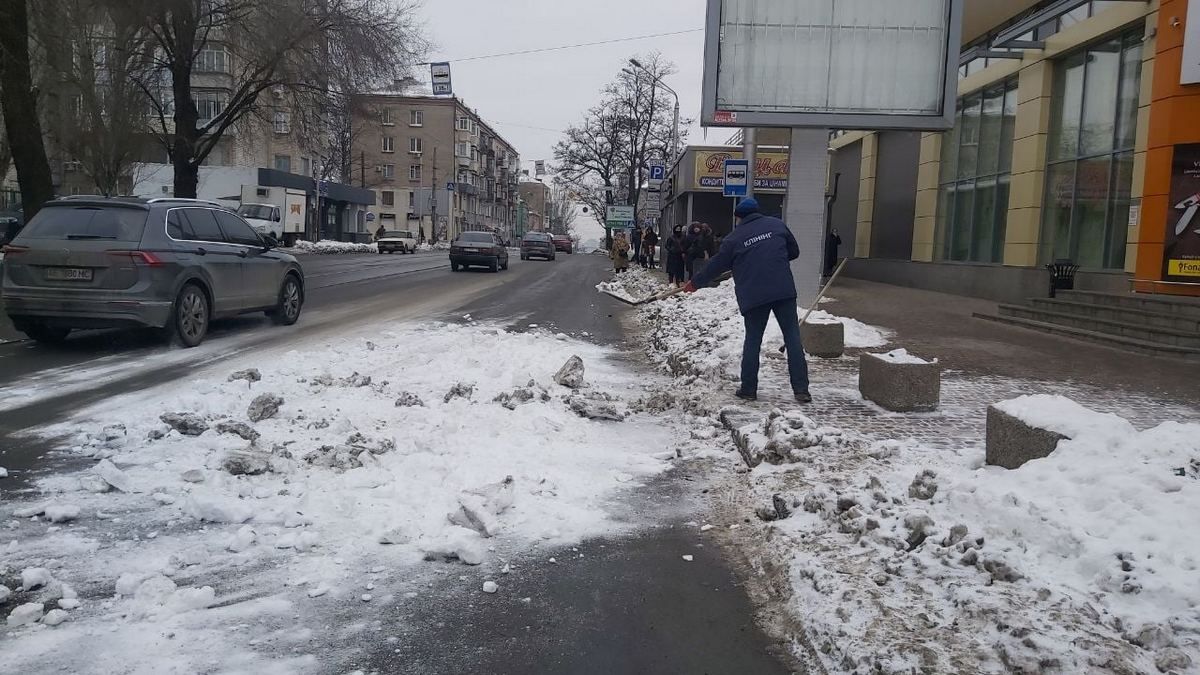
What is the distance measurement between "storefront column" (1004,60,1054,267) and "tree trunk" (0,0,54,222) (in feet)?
60.0

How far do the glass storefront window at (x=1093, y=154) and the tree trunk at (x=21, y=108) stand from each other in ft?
60.5

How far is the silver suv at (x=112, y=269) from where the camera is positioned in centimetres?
899

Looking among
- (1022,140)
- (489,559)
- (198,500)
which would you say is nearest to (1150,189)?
(1022,140)

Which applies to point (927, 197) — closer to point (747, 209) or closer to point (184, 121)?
point (747, 209)

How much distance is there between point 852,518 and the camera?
4191mm

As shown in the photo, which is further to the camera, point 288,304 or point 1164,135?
point 1164,135

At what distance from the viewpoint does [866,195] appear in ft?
88.0

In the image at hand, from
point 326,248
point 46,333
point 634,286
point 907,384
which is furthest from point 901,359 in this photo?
point 326,248

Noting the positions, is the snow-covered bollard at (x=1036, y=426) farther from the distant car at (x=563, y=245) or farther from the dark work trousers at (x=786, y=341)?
the distant car at (x=563, y=245)

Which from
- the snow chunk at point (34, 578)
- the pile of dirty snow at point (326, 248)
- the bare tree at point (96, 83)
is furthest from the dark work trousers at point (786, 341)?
the pile of dirty snow at point (326, 248)

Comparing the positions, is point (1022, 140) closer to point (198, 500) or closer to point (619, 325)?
point (619, 325)

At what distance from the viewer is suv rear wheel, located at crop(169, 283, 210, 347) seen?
9.48 metres

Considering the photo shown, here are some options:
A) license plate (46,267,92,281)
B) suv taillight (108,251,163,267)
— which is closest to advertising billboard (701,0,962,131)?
suv taillight (108,251,163,267)

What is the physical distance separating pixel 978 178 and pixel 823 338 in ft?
40.1
